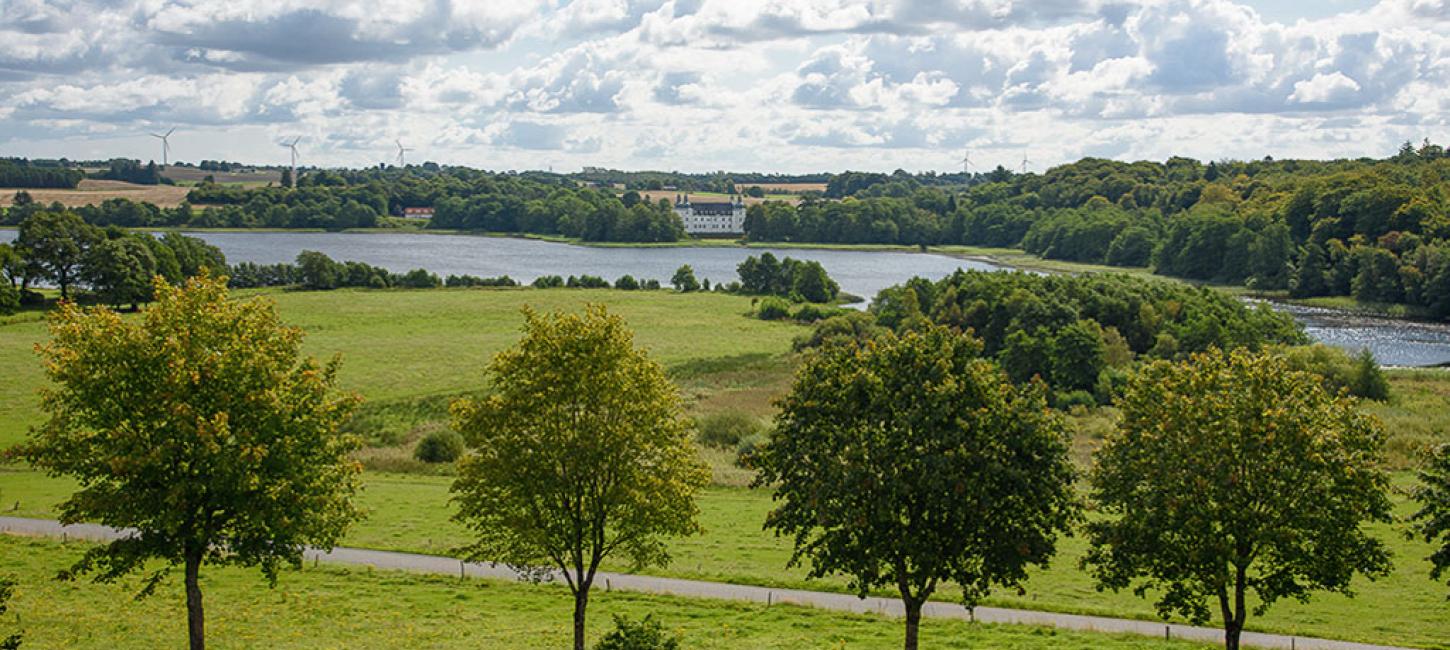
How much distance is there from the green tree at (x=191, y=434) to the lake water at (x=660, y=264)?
84094 mm

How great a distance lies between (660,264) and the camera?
547 feet

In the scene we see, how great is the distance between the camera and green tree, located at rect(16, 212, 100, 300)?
88562 mm

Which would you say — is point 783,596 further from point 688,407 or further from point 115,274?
point 115,274

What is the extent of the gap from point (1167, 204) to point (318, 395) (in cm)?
18866

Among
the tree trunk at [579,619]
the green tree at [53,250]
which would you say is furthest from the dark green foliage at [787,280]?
the tree trunk at [579,619]

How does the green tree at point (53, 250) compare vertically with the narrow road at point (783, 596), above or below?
above

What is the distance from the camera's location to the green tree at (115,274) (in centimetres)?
8662

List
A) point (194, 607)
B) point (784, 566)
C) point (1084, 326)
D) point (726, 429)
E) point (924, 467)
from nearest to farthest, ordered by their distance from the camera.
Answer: point (924, 467)
point (194, 607)
point (784, 566)
point (726, 429)
point (1084, 326)

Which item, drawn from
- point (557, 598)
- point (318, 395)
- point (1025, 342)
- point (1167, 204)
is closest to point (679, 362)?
point (1025, 342)

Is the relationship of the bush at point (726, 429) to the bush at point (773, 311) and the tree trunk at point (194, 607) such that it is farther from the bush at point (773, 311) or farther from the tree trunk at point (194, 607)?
the bush at point (773, 311)

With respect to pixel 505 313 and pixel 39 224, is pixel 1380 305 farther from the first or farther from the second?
pixel 39 224

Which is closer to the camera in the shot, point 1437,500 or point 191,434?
point 191,434

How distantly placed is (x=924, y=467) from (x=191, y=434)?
12.6 m

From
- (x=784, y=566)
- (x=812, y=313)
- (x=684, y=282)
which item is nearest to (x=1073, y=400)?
(x=784, y=566)
